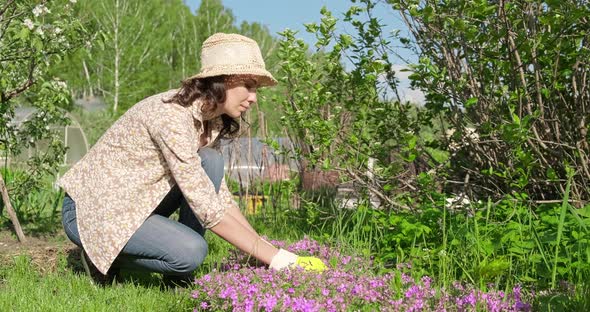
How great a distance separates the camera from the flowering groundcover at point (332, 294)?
238 centimetres

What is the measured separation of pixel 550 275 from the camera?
2.87 m

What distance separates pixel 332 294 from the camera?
2496 mm

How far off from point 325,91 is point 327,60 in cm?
20

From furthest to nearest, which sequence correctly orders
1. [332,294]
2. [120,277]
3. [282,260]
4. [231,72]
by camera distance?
1. [120,277]
2. [231,72]
3. [282,260]
4. [332,294]

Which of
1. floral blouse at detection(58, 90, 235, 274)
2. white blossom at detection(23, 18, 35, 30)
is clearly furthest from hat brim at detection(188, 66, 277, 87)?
white blossom at detection(23, 18, 35, 30)

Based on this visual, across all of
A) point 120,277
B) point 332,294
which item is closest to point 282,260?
point 332,294

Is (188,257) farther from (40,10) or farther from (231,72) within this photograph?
(40,10)

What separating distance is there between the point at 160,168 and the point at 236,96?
478 mm

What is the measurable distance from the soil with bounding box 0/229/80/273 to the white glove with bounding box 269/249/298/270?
1503mm

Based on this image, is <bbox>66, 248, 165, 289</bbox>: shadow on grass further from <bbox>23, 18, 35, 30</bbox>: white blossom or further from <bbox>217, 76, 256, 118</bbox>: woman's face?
<bbox>23, 18, 35, 30</bbox>: white blossom

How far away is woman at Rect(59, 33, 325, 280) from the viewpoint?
9.85ft

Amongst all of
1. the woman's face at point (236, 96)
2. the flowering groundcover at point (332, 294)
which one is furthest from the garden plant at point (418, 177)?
the woman's face at point (236, 96)

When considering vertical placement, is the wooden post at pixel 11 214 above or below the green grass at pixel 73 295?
above

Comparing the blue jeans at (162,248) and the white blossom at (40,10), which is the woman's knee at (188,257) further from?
the white blossom at (40,10)
